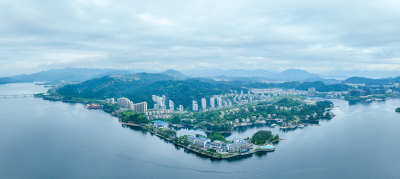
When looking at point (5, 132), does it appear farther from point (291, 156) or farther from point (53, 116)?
point (291, 156)

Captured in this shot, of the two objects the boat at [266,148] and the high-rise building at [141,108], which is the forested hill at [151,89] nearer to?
the high-rise building at [141,108]

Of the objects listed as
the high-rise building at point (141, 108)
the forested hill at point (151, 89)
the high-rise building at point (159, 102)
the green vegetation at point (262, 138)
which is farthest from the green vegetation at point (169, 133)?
the forested hill at point (151, 89)

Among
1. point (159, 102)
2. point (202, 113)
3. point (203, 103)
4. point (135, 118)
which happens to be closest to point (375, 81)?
point (203, 103)

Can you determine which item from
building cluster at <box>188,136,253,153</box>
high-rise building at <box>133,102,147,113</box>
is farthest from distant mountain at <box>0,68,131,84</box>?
building cluster at <box>188,136,253,153</box>

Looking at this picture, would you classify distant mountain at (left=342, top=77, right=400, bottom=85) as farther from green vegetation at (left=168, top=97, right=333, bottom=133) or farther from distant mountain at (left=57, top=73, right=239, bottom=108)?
green vegetation at (left=168, top=97, right=333, bottom=133)

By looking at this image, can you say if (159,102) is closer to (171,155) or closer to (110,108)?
(110,108)

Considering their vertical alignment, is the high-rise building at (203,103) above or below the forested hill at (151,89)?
below
